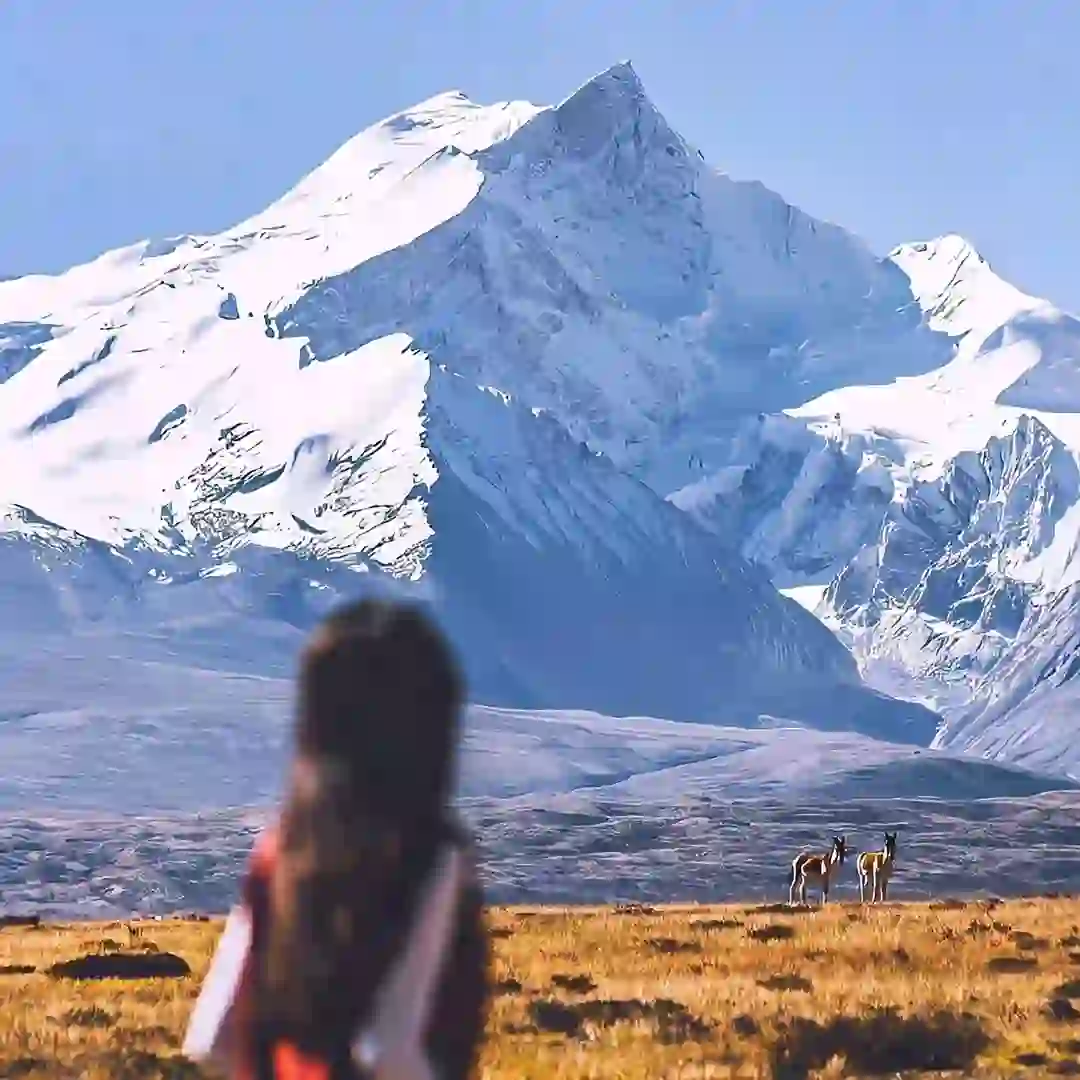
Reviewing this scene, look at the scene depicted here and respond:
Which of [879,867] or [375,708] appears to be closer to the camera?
[375,708]

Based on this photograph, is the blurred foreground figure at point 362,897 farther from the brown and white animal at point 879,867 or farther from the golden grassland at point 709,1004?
the brown and white animal at point 879,867

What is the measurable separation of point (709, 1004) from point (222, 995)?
13.3 meters

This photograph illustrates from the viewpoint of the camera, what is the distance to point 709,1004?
20.2 metres

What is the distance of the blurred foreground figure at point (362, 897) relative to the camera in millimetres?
7039

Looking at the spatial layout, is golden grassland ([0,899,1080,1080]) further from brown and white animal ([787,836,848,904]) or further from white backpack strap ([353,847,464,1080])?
brown and white animal ([787,836,848,904])

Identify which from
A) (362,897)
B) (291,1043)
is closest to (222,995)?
(291,1043)

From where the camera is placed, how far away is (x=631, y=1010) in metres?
20.0

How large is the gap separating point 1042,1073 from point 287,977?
11440 mm

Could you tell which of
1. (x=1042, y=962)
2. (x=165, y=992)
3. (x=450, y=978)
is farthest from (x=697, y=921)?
(x=450, y=978)

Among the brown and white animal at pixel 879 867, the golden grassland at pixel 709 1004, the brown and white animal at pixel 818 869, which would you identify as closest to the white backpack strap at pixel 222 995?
the golden grassland at pixel 709 1004

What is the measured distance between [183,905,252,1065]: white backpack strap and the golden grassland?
901 centimetres

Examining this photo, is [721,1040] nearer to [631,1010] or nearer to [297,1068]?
[631,1010]

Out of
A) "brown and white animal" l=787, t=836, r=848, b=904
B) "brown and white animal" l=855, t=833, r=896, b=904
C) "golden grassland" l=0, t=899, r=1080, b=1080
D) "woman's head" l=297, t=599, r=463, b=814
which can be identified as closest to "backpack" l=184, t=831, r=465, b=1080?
"woman's head" l=297, t=599, r=463, b=814

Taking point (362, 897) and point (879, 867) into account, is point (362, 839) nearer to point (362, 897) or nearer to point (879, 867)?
point (362, 897)
